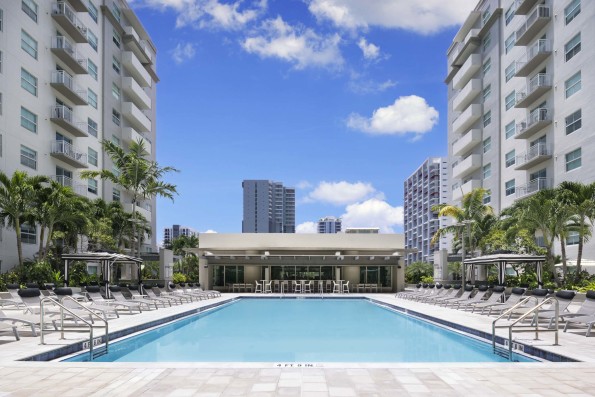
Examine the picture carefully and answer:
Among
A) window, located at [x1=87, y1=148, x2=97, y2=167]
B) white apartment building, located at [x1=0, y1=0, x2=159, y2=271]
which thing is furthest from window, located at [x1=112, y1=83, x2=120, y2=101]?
window, located at [x1=87, y1=148, x2=97, y2=167]

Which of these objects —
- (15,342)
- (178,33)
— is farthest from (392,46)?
(15,342)

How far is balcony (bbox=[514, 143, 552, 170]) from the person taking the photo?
105 ft

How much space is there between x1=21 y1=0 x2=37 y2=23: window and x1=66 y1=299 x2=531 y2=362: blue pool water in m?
19.7

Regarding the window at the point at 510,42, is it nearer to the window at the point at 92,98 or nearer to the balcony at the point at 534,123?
the balcony at the point at 534,123

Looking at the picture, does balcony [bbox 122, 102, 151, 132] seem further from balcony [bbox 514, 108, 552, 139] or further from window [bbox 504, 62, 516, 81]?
balcony [bbox 514, 108, 552, 139]

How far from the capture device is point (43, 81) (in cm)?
3058

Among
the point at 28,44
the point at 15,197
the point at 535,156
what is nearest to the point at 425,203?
the point at 535,156

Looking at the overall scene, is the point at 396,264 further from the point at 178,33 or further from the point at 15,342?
the point at 15,342

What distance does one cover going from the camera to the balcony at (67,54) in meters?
31.5

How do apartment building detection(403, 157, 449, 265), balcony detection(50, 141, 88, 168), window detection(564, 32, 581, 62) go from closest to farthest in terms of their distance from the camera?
1. window detection(564, 32, 581, 62)
2. balcony detection(50, 141, 88, 168)
3. apartment building detection(403, 157, 449, 265)

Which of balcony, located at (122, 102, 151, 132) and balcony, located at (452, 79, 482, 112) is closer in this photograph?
balcony, located at (122, 102, 151, 132)

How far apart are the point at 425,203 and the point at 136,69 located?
89942 millimetres

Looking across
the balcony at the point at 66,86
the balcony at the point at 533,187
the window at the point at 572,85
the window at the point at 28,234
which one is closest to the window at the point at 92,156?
the balcony at the point at 66,86

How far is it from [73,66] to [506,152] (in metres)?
28.6
